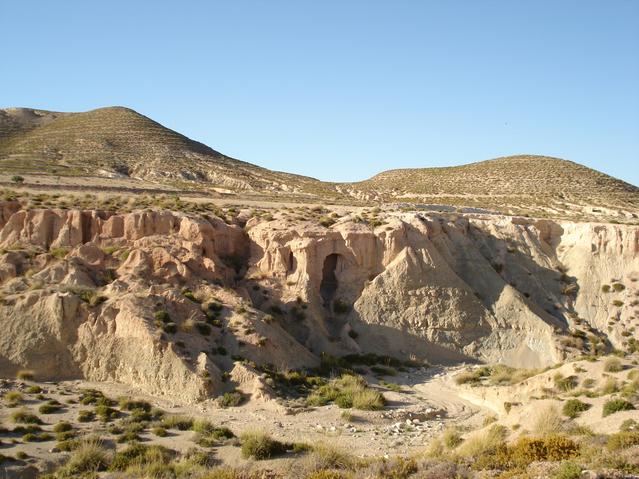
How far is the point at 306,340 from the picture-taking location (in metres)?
26.9

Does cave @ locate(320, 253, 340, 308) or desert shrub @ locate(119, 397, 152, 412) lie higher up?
cave @ locate(320, 253, 340, 308)

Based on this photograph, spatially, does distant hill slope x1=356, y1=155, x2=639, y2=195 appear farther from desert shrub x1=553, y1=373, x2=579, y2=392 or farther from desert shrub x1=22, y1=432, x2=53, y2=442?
desert shrub x1=22, y1=432, x2=53, y2=442

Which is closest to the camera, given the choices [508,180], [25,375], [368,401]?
[368,401]

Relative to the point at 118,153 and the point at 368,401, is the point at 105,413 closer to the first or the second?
the point at 368,401

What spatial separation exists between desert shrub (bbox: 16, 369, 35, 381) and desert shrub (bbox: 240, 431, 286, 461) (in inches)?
377

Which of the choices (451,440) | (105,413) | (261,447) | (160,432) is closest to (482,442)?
(451,440)

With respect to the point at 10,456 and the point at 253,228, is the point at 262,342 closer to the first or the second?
the point at 253,228

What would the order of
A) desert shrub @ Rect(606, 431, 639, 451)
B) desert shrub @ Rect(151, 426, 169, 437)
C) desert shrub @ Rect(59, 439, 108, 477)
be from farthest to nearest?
desert shrub @ Rect(151, 426, 169, 437), desert shrub @ Rect(59, 439, 108, 477), desert shrub @ Rect(606, 431, 639, 451)

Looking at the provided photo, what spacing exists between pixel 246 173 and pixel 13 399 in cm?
4091

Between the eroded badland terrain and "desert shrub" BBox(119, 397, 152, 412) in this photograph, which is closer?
the eroded badland terrain

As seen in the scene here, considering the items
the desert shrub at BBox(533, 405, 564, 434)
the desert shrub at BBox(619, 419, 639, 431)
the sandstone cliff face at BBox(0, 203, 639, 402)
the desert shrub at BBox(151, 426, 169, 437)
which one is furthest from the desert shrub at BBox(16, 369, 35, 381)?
the desert shrub at BBox(619, 419, 639, 431)

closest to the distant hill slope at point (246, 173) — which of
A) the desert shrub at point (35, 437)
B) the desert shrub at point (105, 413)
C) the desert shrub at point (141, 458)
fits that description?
the desert shrub at point (105, 413)

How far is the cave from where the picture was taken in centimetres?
2959

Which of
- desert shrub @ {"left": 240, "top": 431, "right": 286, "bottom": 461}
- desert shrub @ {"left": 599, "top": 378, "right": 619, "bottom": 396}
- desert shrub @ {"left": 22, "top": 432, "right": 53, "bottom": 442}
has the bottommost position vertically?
desert shrub @ {"left": 22, "top": 432, "right": 53, "bottom": 442}
